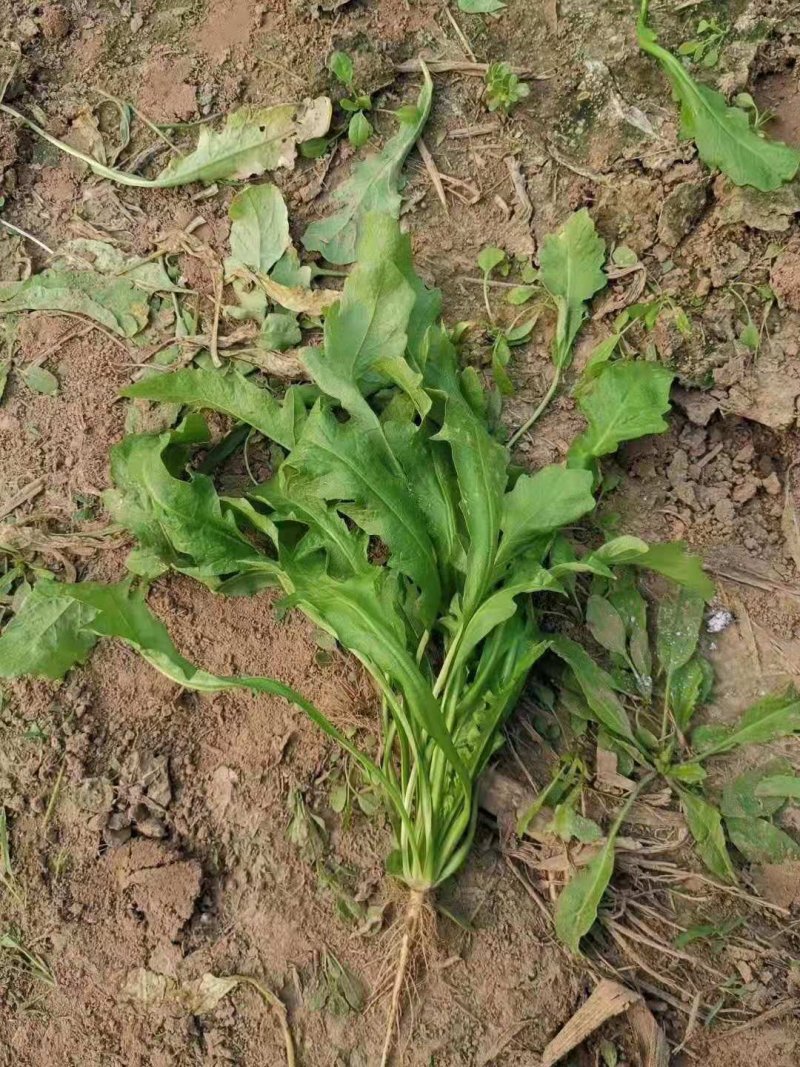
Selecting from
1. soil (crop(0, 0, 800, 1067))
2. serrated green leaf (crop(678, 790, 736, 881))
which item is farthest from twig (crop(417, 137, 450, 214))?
serrated green leaf (crop(678, 790, 736, 881))

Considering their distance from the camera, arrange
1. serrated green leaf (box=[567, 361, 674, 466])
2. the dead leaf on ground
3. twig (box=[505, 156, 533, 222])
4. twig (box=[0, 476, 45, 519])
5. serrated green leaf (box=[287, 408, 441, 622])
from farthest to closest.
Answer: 1. twig (box=[505, 156, 533, 222])
2. twig (box=[0, 476, 45, 519])
3. the dead leaf on ground
4. serrated green leaf (box=[567, 361, 674, 466])
5. serrated green leaf (box=[287, 408, 441, 622])

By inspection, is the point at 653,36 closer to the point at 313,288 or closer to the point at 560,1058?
the point at 313,288

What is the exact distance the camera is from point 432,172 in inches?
88.2

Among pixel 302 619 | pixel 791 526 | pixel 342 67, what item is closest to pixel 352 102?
pixel 342 67

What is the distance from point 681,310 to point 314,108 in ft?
3.34

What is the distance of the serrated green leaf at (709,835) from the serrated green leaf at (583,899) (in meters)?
0.17

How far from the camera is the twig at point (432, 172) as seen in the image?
223 centimetres

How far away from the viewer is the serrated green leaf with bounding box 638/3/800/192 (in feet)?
6.70

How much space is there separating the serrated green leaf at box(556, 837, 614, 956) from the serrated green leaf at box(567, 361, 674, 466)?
2.54 feet

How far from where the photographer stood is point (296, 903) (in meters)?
1.78

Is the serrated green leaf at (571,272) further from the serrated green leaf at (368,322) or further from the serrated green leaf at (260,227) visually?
the serrated green leaf at (260,227)

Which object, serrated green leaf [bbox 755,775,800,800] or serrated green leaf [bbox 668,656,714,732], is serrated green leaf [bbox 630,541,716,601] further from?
serrated green leaf [bbox 755,775,800,800]

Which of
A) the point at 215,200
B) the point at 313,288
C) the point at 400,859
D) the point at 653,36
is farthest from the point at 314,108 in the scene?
the point at 400,859

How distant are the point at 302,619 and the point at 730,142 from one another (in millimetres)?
1428
